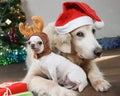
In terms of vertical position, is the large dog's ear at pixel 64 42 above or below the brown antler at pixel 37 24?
below

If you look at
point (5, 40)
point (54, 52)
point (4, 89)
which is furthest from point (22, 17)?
point (4, 89)

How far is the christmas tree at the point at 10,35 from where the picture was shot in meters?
3.43

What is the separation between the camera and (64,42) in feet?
4.76

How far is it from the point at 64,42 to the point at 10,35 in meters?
2.13

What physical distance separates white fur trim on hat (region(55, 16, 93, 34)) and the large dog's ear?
25 mm

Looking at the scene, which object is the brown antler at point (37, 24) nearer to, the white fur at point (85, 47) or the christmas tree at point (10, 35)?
the white fur at point (85, 47)

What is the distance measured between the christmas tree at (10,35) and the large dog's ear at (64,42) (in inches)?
78.2

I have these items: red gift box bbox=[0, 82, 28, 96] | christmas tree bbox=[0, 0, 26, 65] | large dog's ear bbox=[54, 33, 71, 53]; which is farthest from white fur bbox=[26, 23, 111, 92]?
christmas tree bbox=[0, 0, 26, 65]

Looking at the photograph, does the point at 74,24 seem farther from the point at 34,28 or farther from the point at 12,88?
the point at 12,88

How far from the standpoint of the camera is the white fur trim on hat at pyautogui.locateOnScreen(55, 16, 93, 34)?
145 cm

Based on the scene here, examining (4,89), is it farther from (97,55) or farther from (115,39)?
(115,39)

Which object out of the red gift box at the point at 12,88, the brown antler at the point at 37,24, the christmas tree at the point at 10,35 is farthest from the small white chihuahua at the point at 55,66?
the christmas tree at the point at 10,35

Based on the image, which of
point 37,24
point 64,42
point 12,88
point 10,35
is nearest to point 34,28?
point 37,24

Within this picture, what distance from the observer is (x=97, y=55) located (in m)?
1.41
